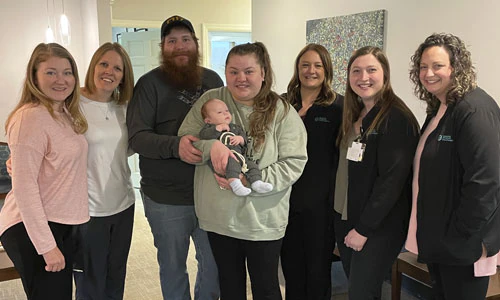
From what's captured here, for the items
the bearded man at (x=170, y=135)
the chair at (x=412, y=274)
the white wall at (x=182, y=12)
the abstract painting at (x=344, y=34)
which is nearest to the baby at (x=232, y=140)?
the bearded man at (x=170, y=135)

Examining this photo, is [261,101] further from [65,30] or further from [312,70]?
[65,30]

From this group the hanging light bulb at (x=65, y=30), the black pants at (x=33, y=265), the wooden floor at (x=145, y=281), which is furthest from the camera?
the hanging light bulb at (x=65, y=30)

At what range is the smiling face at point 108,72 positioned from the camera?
6.58ft

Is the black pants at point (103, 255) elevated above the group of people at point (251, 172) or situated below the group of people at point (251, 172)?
below

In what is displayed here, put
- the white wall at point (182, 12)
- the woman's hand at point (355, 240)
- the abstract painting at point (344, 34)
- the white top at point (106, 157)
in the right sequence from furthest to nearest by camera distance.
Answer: the white wall at point (182, 12)
the abstract painting at point (344, 34)
the white top at point (106, 157)
the woman's hand at point (355, 240)

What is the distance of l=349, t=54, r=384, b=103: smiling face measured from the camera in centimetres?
183

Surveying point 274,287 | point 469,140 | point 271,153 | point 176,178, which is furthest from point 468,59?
point 176,178

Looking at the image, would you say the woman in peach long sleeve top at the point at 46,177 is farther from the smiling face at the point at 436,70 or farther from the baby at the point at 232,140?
the smiling face at the point at 436,70

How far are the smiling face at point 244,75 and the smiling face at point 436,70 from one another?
64 cm

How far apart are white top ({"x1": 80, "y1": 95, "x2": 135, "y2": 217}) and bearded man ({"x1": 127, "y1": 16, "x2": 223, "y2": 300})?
8 cm

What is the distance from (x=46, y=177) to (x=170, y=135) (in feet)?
1.88

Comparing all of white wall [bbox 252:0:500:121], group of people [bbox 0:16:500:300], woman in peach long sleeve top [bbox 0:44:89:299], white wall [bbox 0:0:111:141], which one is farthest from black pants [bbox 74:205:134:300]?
white wall [bbox 0:0:111:141]

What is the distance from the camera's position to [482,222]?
1.52 m

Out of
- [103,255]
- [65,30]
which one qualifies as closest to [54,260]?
[103,255]
